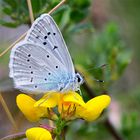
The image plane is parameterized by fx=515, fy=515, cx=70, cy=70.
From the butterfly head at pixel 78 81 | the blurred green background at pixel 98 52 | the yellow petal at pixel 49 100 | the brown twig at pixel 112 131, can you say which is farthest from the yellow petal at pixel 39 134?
the brown twig at pixel 112 131

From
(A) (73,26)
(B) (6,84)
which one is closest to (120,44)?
(A) (73,26)

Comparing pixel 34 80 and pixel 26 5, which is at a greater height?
pixel 26 5

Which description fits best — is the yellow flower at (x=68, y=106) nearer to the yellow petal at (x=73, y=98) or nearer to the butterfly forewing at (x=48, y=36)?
the yellow petal at (x=73, y=98)

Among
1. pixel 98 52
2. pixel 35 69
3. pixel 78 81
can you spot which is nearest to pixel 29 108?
Answer: pixel 35 69

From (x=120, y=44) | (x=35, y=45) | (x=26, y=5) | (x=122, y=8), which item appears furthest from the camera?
(x=122, y=8)

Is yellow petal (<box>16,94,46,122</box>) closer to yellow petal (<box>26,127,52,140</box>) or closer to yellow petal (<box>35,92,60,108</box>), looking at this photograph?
yellow petal (<box>35,92,60,108</box>)

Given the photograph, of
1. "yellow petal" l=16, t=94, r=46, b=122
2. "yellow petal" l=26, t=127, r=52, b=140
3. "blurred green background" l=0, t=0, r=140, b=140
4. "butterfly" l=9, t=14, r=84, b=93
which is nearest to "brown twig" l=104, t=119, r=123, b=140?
"blurred green background" l=0, t=0, r=140, b=140

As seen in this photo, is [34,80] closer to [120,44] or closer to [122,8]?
[120,44]
